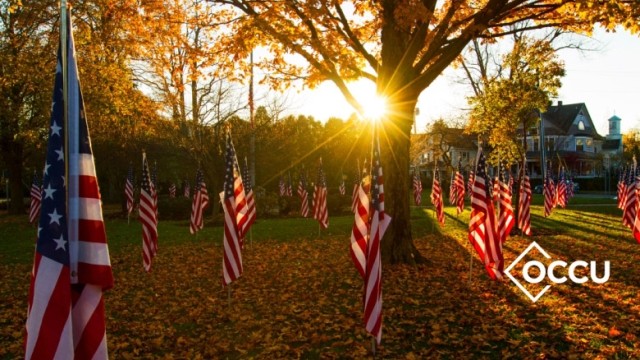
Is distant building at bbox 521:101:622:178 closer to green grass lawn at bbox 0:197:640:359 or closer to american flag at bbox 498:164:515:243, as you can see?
green grass lawn at bbox 0:197:640:359

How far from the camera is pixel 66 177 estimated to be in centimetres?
371

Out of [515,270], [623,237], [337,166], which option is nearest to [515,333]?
[515,270]

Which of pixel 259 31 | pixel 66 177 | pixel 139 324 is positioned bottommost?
pixel 139 324

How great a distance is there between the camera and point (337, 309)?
8.58 m

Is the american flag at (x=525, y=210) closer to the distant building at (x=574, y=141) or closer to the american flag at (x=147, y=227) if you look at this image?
the american flag at (x=147, y=227)

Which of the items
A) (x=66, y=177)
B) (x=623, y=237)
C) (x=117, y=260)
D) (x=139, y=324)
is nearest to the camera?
(x=66, y=177)

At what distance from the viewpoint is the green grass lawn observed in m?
6.65

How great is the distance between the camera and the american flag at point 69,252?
11.6 feet

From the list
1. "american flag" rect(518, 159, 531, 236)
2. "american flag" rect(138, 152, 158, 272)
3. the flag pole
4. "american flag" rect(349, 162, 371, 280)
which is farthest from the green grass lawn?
the flag pole

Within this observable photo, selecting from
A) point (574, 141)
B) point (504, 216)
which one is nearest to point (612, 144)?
point (574, 141)

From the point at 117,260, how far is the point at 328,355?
395 inches

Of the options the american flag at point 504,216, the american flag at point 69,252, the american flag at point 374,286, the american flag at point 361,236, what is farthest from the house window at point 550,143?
the american flag at point 69,252

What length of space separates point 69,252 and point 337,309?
5679 millimetres

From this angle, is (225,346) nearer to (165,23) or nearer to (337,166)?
(165,23)
